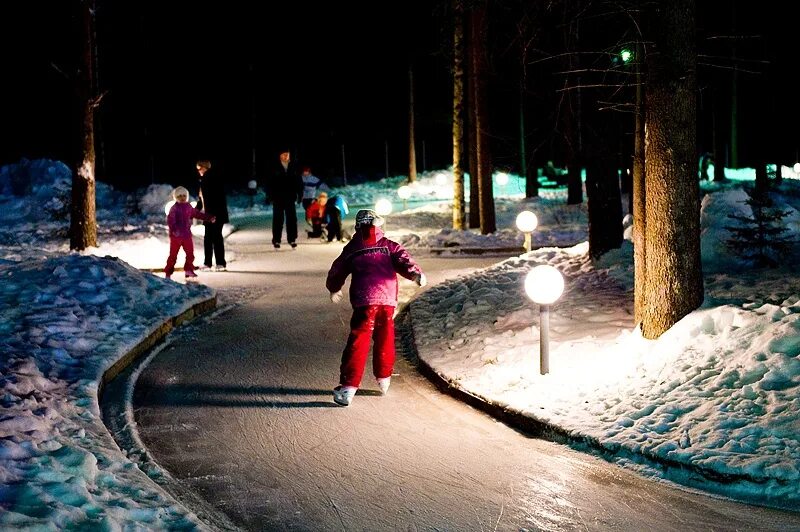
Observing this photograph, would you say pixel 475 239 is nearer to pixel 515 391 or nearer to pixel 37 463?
pixel 515 391

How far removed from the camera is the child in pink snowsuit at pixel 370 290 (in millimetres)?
8859

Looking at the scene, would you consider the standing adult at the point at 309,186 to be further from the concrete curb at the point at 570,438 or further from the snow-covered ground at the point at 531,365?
the concrete curb at the point at 570,438

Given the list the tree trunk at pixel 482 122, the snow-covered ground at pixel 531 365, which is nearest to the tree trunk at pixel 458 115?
the tree trunk at pixel 482 122

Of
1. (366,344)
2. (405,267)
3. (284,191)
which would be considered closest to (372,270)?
(405,267)

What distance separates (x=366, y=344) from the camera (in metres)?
8.88

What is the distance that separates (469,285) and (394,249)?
16.4 ft

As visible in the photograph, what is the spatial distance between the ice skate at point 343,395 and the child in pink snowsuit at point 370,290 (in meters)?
0.03

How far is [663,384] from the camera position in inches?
315

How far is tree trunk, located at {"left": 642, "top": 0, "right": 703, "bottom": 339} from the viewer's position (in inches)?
353

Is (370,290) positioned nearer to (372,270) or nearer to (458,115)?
(372,270)

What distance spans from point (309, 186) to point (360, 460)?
1802cm

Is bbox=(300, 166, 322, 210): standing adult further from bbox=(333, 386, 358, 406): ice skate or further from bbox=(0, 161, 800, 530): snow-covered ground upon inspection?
bbox=(333, 386, 358, 406): ice skate

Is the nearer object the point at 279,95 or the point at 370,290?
the point at 370,290

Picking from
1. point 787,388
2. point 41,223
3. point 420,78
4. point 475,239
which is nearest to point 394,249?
point 787,388
